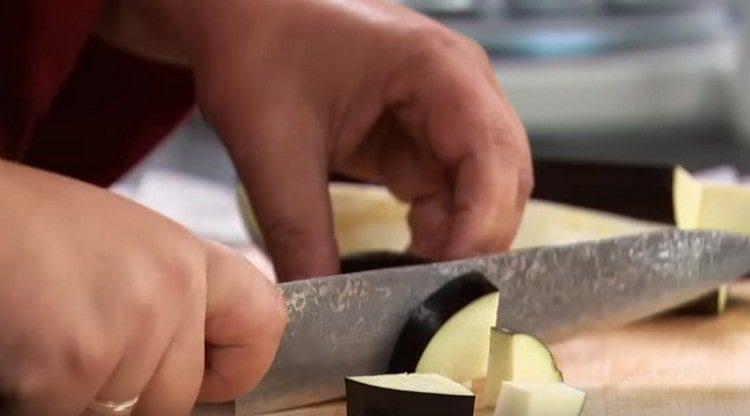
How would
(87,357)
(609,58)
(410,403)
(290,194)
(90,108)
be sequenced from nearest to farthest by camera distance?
(87,357)
(410,403)
(290,194)
(90,108)
(609,58)

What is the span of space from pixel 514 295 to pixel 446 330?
7 centimetres

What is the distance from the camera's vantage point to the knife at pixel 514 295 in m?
0.54

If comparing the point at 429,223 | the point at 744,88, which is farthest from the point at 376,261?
the point at 744,88

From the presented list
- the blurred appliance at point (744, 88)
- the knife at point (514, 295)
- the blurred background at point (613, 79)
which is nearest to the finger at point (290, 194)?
the knife at point (514, 295)

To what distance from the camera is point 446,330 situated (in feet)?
1.85

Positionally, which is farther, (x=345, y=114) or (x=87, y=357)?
(x=345, y=114)

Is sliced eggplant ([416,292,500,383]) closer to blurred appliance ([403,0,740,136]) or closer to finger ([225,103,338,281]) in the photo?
finger ([225,103,338,281])

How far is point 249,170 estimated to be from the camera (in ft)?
2.32

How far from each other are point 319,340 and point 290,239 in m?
0.16

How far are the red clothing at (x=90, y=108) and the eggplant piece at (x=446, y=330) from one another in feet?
1.19

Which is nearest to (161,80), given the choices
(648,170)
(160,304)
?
(648,170)

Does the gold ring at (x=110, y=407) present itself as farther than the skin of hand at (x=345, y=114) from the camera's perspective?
No

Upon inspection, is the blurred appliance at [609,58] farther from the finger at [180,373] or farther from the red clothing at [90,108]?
the finger at [180,373]

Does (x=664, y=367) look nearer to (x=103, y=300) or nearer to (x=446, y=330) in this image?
(x=446, y=330)
